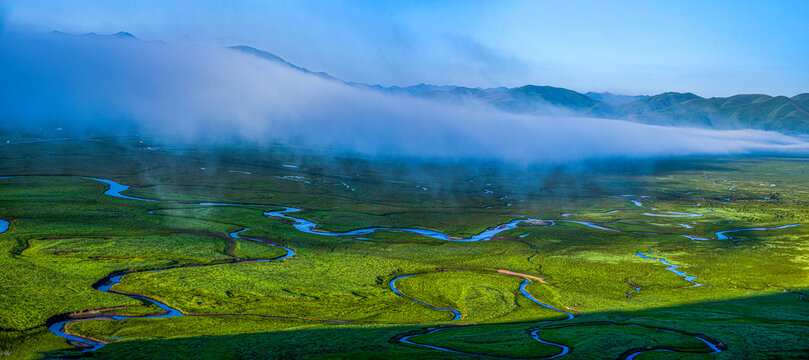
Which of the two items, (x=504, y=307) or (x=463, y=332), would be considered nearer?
(x=463, y=332)

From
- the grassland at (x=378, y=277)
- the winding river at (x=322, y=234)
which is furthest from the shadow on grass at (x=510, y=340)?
the winding river at (x=322, y=234)

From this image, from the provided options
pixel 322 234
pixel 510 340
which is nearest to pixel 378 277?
pixel 510 340

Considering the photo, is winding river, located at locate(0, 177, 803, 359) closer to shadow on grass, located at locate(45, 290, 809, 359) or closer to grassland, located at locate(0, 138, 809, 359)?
grassland, located at locate(0, 138, 809, 359)

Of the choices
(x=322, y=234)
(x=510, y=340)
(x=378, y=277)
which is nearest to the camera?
(x=510, y=340)

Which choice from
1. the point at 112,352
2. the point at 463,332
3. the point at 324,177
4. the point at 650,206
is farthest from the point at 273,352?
the point at 324,177

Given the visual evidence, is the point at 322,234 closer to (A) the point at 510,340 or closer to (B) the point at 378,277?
(B) the point at 378,277

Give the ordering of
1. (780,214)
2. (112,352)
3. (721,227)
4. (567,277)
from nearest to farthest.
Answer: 1. (112,352)
2. (567,277)
3. (721,227)
4. (780,214)

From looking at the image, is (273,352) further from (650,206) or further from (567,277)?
(650,206)

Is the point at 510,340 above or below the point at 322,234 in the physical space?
above
